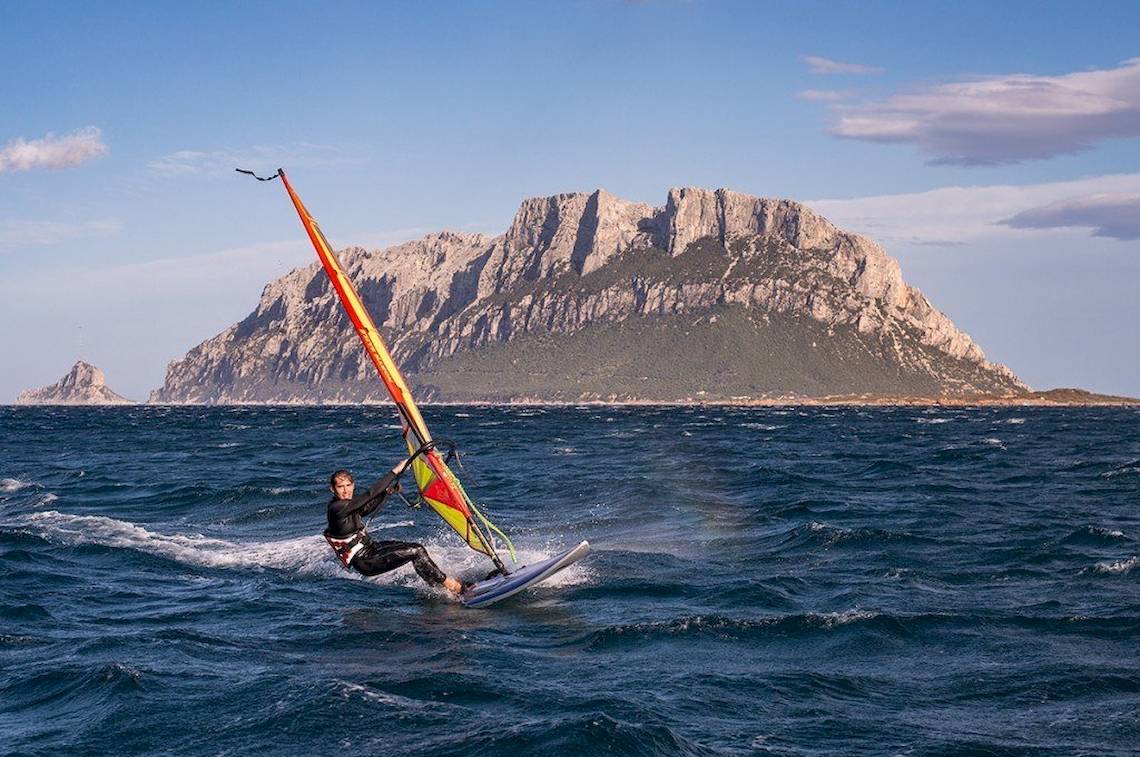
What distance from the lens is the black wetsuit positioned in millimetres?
18453

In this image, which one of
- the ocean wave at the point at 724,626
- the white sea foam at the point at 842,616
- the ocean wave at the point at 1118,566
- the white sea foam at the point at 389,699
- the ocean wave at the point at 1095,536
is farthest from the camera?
the ocean wave at the point at 1095,536

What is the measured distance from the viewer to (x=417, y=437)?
2055 centimetres

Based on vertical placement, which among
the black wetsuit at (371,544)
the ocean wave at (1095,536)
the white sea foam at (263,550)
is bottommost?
the white sea foam at (263,550)

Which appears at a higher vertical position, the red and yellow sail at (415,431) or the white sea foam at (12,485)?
the red and yellow sail at (415,431)

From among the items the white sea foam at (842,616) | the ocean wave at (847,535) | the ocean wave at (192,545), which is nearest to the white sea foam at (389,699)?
the white sea foam at (842,616)

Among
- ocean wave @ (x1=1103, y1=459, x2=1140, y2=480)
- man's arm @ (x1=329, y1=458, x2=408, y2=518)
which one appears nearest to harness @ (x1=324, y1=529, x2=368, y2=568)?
man's arm @ (x1=329, y1=458, x2=408, y2=518)

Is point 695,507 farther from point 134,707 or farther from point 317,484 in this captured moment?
point 134,707

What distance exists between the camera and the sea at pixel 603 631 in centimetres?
1251

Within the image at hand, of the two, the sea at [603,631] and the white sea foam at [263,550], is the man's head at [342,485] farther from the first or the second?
the white sea foam at [263,550]

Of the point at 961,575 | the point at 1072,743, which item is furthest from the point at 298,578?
the point at 1072,743

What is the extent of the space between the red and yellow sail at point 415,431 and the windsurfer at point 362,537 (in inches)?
45.2

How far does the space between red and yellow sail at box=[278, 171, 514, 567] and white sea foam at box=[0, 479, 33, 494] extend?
24.9 meters

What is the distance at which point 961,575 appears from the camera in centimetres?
2169

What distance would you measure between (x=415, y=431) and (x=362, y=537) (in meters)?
2.14
